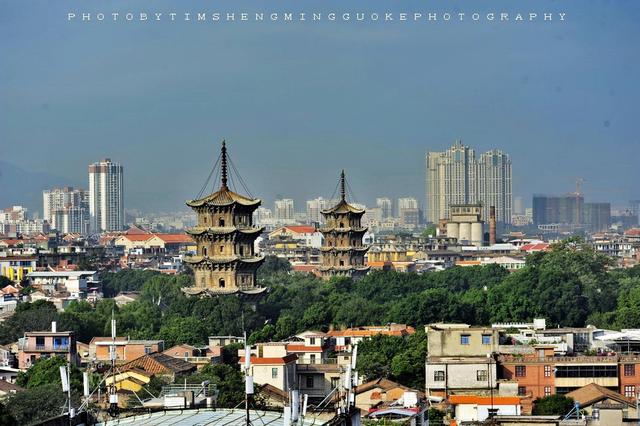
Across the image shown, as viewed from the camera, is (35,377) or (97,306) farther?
(97,306)

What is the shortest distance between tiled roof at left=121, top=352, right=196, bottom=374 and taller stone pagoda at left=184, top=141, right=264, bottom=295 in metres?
33.0

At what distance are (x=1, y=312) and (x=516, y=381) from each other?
128 ft

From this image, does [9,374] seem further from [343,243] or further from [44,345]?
[343,243]

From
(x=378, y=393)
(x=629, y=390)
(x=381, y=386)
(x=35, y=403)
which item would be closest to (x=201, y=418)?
(x=35, y=403)

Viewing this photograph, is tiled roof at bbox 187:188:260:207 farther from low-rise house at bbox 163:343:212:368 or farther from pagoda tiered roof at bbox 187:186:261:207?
low-rise house at bbox 163:343:212:368

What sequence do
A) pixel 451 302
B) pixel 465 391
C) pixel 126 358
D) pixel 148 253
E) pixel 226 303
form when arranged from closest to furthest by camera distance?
pixel 465 391
pixel 126 358
pixel 451 302
pixel 226 303
pixel 148 253

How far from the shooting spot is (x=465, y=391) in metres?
47.7

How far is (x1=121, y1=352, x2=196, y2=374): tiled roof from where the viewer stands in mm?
53188

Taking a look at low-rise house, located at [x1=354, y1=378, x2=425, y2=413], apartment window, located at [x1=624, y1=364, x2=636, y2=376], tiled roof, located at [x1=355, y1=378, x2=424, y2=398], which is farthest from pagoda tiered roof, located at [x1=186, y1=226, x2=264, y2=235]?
low-rise house, located at [x1=354, y1=378, x2=425, y2=413]

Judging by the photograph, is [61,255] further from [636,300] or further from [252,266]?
[636,300]

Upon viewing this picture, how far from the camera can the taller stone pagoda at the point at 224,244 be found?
90.4 metres

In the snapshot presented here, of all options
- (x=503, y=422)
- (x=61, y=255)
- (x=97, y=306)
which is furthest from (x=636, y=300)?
(x=61, y=255)

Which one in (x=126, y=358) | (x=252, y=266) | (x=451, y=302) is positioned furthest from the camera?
(x=252, y=266)

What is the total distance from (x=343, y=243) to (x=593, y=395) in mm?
69797
